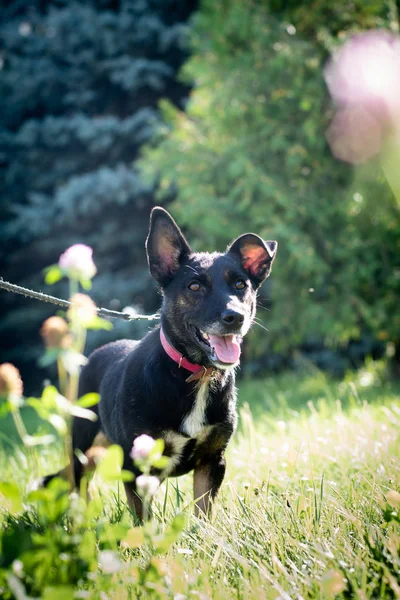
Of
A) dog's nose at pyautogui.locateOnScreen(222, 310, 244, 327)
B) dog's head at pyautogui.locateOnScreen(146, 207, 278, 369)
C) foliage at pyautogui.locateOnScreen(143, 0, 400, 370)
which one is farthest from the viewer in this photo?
foliage at pyautogui.locateOnScreen(143, 0, 400, 370)

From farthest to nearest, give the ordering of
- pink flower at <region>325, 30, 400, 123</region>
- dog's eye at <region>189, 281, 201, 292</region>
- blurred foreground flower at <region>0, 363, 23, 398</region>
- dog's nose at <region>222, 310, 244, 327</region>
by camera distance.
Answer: pink flower at <region>325, 30, 400, 123</region>
dog's eye at <region>189, 281, 201, 292</region>
dog's nose at <region>222, 310, 244, 327</region>
blurred foreground flower at <region>0, 363, 23, 398</region>

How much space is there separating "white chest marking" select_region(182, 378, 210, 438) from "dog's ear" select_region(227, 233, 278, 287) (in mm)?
957

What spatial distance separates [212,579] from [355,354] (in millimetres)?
12076

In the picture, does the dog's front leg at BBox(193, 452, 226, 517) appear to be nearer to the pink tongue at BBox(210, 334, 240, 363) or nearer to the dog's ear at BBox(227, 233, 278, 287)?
the pink tongue at BBox(210, 334, 240, 363)

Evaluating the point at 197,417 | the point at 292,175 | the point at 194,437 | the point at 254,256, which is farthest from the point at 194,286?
the point at 292,175

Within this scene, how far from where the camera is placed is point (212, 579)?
242cm

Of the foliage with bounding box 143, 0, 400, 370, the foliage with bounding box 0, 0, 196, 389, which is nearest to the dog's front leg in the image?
the foliage with bounding box 143, 0, 400, 370

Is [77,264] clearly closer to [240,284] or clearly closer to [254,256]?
[240,284]

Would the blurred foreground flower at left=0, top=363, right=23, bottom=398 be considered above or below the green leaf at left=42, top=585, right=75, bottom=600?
above

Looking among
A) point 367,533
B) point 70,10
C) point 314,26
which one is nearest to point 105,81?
point 70,10

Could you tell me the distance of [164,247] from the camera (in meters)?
3.86

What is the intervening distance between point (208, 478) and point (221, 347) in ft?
2.74

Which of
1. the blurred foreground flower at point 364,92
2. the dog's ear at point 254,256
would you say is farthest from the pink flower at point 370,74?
the dog's ear at point 254,256

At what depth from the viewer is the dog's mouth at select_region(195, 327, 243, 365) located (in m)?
3.41
